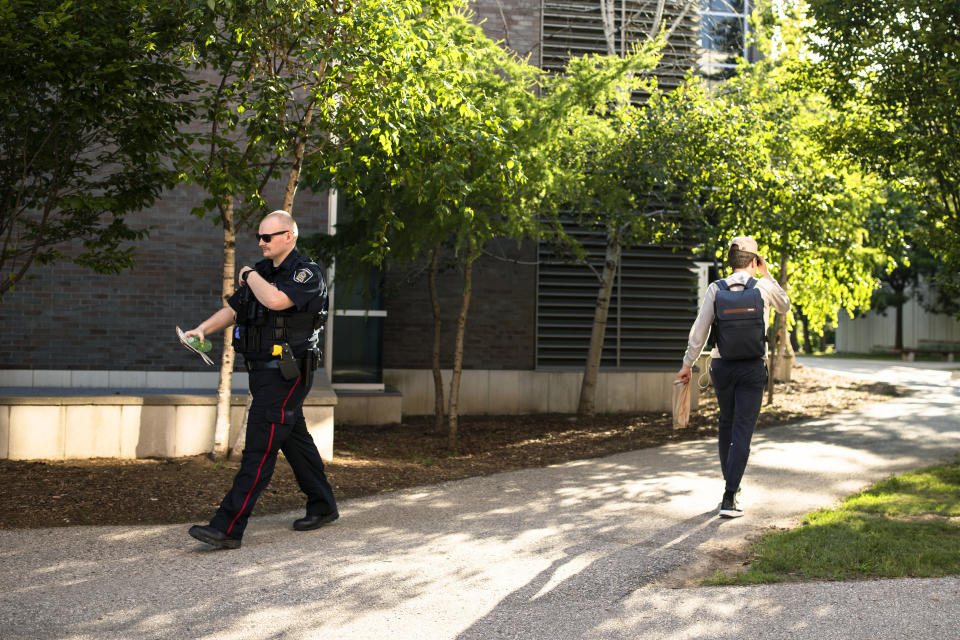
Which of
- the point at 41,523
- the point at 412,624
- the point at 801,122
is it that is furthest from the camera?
the point at 801,122

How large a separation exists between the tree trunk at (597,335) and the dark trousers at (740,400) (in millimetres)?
6064

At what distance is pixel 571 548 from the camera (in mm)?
5289

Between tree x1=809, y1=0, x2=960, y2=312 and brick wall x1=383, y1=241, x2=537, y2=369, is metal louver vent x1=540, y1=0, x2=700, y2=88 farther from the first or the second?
tree x1=809, y1=0, x2=960, y2=312

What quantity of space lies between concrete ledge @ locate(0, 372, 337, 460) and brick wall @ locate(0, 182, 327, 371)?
339 cm

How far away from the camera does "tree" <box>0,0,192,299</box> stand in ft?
19.9

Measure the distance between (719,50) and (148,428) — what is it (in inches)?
439

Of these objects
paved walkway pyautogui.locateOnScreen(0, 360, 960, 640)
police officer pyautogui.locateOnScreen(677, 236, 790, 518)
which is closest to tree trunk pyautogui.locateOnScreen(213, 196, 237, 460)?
paved walkway pyautogui.locateOnScreen(0, 360, 960, 640)

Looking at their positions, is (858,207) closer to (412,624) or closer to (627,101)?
(627,101)

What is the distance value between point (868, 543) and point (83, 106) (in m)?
5.89

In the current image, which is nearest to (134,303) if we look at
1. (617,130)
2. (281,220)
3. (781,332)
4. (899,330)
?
(617,130)

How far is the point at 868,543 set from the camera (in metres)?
5.31

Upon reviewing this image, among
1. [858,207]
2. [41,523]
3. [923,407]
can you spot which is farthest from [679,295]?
[41,523]

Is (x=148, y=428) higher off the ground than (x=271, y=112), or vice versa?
(x=271, y=112)

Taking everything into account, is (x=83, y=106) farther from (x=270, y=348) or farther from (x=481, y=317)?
(x=481, y=317)
